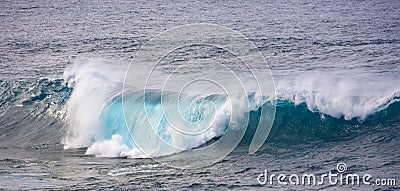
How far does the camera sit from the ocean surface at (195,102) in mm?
15188

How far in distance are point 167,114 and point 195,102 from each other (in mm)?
941

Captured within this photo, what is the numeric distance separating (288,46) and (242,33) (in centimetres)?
315

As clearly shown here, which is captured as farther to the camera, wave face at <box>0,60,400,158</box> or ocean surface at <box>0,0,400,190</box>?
wave face at <box>0,60,400,158</box>

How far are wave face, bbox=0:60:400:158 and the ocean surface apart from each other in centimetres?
4

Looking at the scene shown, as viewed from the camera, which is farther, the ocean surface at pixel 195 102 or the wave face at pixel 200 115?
the wave face at pixel 200 115

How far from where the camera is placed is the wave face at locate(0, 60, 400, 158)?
17.9 metres

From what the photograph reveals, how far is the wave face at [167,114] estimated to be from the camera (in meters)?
17.9

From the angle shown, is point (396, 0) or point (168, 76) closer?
point (168, 76)

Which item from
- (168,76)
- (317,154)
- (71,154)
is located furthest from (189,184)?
(168,76)

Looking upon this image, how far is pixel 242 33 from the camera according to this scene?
29625 millimetres

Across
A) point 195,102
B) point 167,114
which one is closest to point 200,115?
point 195,102

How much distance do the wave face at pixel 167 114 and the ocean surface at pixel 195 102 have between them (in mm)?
43

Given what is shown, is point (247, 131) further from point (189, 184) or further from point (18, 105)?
point (18, 105)

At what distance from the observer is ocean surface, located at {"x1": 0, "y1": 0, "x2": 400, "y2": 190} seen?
49.8 feet
